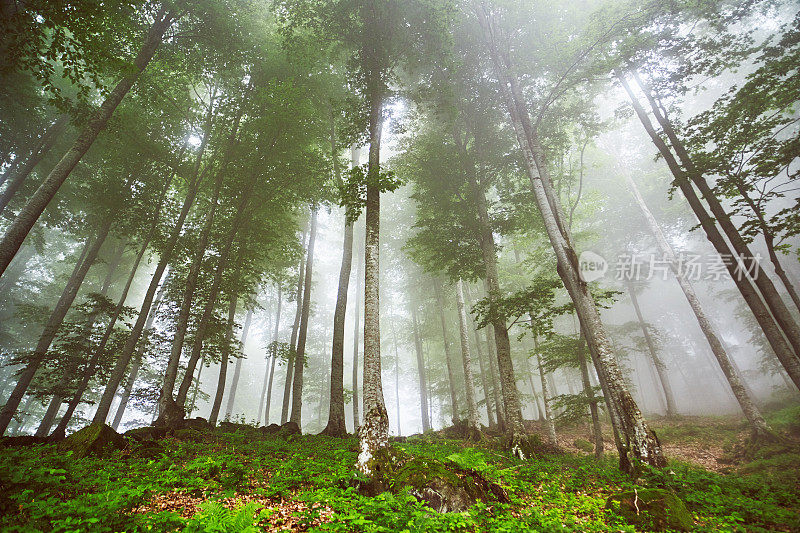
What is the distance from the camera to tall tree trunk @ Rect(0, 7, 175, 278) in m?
6.53

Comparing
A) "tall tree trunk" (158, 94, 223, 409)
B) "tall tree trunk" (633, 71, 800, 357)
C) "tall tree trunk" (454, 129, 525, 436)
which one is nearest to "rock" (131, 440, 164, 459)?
"tall tree trunk" (158, 94, 223, 409)

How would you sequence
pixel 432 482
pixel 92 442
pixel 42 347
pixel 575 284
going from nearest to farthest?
pixel 432 482 < pixel 92 442 < pixel 575 284 < pixel 42 347

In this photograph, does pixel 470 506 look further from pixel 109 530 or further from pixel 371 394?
→ pixel 109 530

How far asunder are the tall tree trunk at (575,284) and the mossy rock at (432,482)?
3517 mm

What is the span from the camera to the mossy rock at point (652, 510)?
4336mm

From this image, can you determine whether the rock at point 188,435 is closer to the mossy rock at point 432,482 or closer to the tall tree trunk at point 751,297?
the mossy rock at point 432,482

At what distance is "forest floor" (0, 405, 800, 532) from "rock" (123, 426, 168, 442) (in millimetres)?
630

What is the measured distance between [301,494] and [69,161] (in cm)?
950

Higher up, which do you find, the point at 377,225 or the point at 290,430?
the point at 377,225

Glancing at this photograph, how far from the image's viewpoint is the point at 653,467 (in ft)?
20.3

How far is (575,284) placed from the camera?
27.4ft

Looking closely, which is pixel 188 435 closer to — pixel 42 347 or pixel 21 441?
→ pixel 21 441

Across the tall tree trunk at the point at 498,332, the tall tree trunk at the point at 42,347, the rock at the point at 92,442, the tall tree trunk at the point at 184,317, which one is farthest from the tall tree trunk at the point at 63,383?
the tall tree trunk at the point at 498,332

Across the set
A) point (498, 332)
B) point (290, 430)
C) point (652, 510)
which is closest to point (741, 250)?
point (498, 332)
